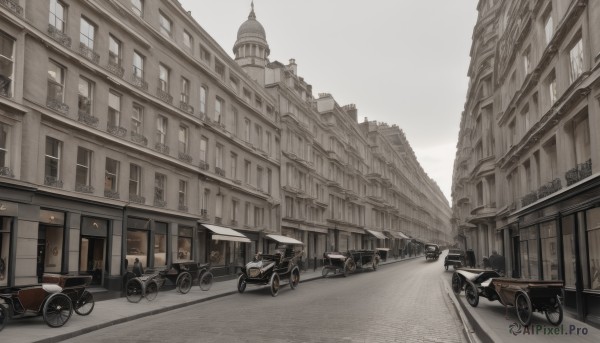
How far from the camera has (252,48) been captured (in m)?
45.3

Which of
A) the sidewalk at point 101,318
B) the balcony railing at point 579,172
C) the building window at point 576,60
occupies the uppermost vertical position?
the building window at point 576,60

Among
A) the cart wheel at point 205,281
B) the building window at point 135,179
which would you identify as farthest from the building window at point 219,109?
the cart wheel at point 205,281

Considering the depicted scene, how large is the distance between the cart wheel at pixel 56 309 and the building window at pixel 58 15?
35.4 ft

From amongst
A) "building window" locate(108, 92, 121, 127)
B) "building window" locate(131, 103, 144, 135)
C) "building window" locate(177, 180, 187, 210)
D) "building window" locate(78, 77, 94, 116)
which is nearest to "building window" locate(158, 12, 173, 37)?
"building window" locate(131, 103, 144, 135)

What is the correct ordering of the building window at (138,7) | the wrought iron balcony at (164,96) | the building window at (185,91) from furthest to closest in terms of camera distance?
the building window at (185,91), the wrought iron balcony at (164,96), the building window at (138,7)

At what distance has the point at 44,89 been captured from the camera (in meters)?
17.2

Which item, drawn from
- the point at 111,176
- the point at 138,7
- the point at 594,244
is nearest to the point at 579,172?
the point at 594,244

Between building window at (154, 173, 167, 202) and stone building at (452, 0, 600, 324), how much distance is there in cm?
1661

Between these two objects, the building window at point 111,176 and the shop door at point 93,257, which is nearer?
the shop door at point 93,257

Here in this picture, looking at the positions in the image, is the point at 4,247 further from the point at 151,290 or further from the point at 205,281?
the point at 205,281

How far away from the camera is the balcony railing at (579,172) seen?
533 inches

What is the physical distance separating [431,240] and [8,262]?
112859 mm

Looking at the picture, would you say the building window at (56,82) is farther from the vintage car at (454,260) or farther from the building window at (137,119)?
the vintage car at (454,260)

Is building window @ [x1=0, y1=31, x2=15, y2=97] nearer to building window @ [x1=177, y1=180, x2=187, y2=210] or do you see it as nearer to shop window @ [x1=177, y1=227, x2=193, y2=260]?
building window @ [x1=177, y1=180, x2=187, y2=210]
